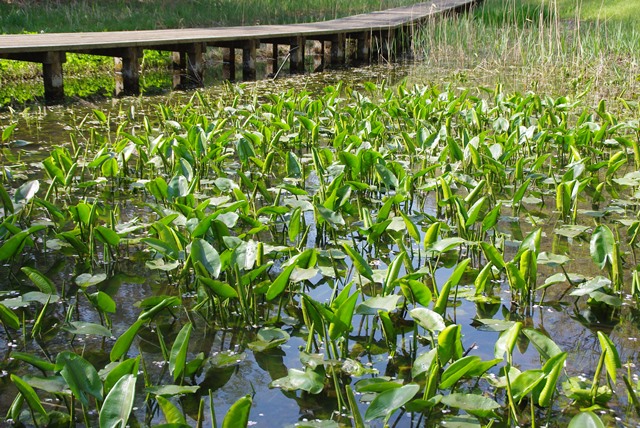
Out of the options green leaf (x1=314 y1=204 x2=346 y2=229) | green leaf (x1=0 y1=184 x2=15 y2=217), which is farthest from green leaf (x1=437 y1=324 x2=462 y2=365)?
green leaf (x1=0 y1=184 x2=15 y2=217)

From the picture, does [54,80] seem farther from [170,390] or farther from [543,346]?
[543,346]

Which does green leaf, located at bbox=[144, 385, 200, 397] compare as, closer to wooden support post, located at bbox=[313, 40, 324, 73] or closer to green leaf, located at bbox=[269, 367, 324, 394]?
green leaf, located at bbox=[269, 367, 324, 394]

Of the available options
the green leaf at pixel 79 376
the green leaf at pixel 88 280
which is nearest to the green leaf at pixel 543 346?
the green leaf at pixel 79 376

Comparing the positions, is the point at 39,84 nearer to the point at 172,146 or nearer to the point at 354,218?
the point at 172,146

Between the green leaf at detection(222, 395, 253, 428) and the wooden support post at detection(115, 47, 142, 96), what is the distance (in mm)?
7600

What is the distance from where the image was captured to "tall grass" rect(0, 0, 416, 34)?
12438 mm

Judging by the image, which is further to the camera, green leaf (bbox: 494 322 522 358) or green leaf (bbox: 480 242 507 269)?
green leaf (bbox: 480 242 507 269)

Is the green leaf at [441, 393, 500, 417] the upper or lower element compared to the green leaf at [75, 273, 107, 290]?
lower

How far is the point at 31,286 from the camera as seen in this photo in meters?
3.13

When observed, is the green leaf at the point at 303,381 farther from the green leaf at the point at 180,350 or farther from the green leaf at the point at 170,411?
the green leaf at the point at 170,411

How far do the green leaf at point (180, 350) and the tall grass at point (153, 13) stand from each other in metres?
10.2

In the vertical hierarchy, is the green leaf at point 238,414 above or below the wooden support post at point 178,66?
above

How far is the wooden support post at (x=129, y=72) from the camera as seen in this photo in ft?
29.1

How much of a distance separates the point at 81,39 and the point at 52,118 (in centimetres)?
199
